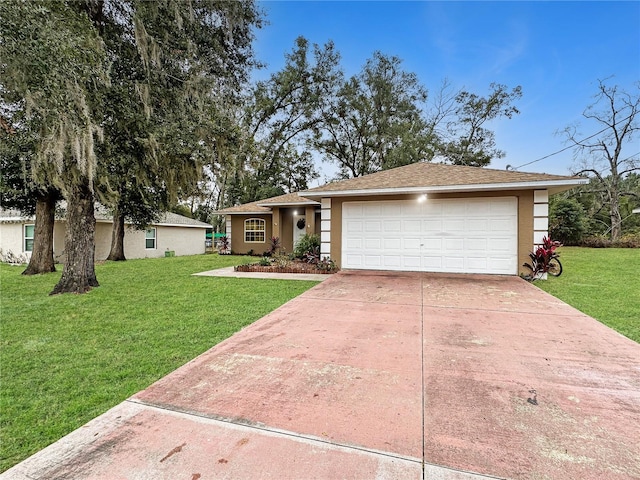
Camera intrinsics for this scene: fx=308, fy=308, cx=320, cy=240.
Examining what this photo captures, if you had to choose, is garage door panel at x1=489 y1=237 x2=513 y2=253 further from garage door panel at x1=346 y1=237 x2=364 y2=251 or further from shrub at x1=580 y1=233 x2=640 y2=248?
shrub at x1=580 y1=233 x2=640 y2=248

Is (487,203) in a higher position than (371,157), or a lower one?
lower

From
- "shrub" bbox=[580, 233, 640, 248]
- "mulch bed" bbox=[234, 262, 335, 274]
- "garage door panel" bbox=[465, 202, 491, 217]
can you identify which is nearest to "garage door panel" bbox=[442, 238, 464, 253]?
"garage door panel" bbox=[465, 202, 491, 217]

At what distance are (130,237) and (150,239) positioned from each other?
1125 mm

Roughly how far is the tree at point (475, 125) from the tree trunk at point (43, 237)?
883 inches

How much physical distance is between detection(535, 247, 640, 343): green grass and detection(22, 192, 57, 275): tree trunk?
47.5 feet

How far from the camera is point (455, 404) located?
7.50ft

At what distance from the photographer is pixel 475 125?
22.7m

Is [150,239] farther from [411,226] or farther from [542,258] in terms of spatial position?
[542,258]

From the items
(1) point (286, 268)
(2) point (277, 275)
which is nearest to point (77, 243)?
(2) point (277, 275)

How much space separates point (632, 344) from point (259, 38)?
31.1ft

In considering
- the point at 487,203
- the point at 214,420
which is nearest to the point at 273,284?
the point at 214,420

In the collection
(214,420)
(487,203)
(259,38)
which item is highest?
(259,38)

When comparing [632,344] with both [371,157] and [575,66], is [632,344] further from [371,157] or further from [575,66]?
[371,157]

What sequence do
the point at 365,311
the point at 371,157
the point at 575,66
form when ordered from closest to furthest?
1. the point at 365,311
2. the point at 575,66
3. the point at 371,157
